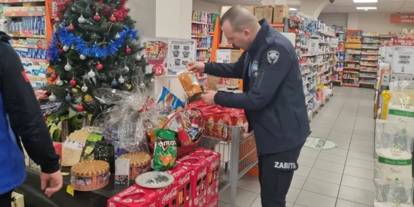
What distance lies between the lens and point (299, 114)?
7.09ft

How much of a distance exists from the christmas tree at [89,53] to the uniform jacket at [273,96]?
3.11 feet

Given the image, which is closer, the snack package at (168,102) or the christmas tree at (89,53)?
the christmas tree at (89,53)

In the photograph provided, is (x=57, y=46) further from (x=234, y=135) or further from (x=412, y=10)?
(x=412, y=10)

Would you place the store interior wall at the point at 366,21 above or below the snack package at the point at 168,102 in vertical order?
above

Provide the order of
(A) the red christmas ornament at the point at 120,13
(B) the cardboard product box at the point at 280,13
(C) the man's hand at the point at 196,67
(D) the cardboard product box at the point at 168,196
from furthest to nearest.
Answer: (B) the cardboard product box at the point at 280,13
(C) the man's hand at the point at 196,67
(A) the red christmas ornament at the point at 120,13
(D) the cardboard product box at the point at 168,196

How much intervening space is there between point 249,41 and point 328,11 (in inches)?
626

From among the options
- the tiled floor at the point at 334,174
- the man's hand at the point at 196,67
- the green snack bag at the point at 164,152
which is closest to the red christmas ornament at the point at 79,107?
the green snack bag at the point at 164,152

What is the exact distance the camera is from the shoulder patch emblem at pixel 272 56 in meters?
→ 2.03

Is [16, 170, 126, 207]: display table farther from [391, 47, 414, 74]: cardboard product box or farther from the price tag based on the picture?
[391, 47, 414, 74]: cardboard product box

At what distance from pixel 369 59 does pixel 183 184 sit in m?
15.7

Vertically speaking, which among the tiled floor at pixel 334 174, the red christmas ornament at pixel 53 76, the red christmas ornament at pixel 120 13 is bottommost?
the tiled floor at pixel 334 174

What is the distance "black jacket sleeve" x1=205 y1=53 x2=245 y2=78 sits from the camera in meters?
2.66

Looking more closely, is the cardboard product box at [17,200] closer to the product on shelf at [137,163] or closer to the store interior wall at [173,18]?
the product on shelf at [137,163]

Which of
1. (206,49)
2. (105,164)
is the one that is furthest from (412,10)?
(105,164)
